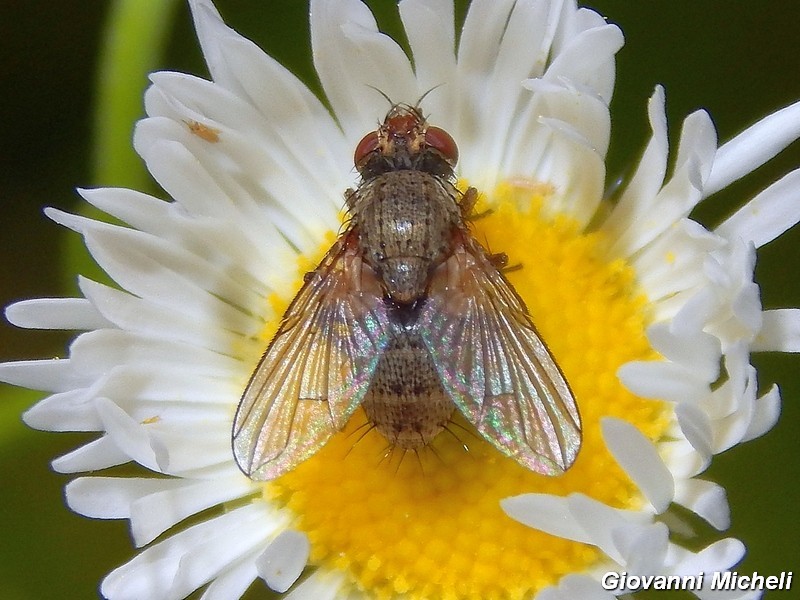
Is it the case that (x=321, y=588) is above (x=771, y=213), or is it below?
below

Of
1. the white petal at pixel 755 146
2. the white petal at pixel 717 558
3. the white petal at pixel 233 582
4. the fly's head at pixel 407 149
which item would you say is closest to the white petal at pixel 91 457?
the white petal at pixel 233 582

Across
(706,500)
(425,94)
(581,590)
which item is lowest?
(581,590)

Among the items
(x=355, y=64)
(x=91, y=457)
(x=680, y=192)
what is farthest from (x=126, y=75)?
(x=680, y=192)

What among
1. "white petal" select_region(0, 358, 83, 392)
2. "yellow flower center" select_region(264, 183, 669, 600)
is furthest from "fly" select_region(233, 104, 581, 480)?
"white petal" select_region(0, 358, 83, 392)

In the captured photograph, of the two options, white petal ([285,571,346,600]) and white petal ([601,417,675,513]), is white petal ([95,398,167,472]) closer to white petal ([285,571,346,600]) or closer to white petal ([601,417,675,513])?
white petal ([285,571,346,600])

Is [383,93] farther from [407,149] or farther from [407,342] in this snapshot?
[407,342]

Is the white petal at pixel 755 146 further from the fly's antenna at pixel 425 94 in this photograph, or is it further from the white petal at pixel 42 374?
the white petal at pixel 42 374

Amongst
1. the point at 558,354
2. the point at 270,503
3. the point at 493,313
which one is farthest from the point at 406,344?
the point at 270,503
